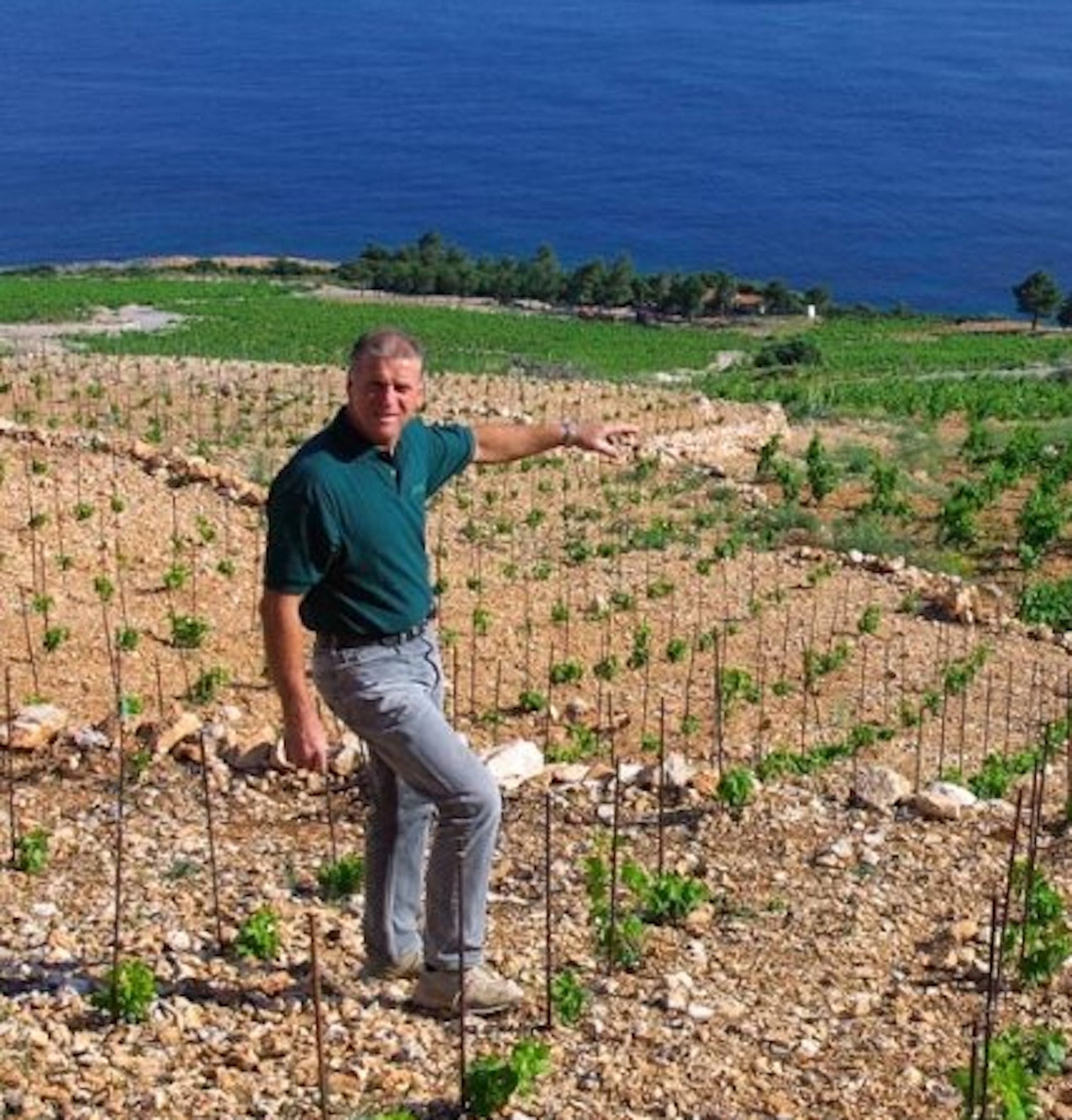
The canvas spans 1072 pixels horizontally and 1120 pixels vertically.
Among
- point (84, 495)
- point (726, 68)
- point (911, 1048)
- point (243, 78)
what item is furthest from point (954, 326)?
point (243, 78)

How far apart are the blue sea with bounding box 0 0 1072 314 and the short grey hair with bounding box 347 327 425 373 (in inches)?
3420

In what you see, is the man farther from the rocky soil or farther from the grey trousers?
the rocky soil

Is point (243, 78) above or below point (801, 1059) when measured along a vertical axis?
above

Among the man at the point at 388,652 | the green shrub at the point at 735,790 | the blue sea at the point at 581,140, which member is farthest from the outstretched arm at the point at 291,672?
the blue sea at the point at 581,140

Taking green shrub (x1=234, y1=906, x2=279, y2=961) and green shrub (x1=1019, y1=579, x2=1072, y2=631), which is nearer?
green shrub (x1=234, y1=906, x2=279, y2=961)

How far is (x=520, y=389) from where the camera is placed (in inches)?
1008

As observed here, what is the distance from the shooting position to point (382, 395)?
4945 mm

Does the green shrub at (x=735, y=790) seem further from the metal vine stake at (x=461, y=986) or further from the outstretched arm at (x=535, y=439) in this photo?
the metal vine stake at (x=461, y=986)

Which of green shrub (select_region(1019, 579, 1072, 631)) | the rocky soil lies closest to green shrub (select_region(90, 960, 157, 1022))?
the rocky soil

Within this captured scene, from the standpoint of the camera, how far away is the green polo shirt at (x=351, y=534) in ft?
16.0

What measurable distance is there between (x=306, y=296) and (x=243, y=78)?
92214mm

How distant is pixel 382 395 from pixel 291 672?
873mm

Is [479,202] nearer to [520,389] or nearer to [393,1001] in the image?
[520,389]

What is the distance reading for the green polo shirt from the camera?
4879 mm
